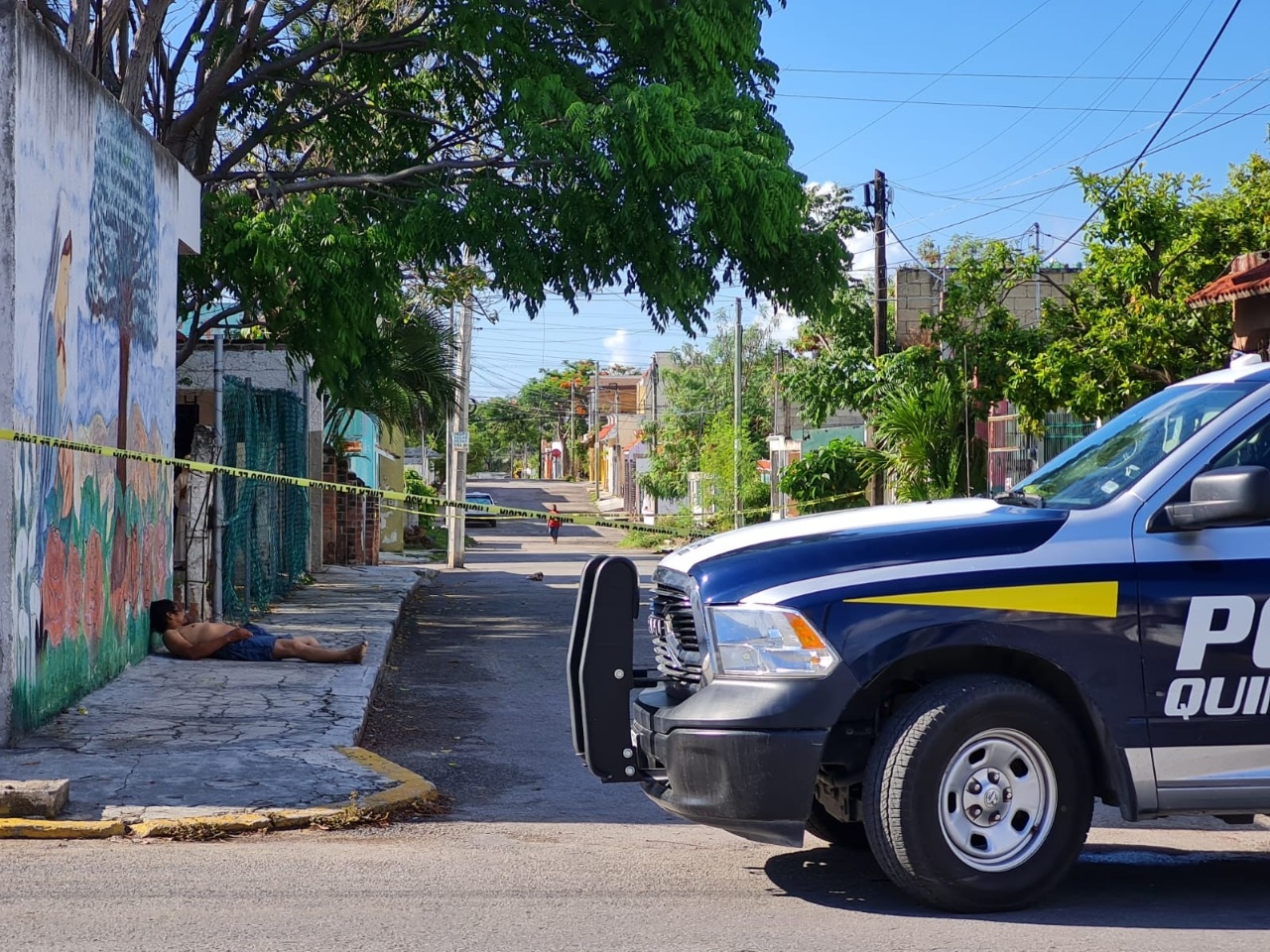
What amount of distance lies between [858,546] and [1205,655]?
4.15ft

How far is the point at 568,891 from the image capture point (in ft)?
19.1

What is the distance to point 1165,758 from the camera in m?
5.49

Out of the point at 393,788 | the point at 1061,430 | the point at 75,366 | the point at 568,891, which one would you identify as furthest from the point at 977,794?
the point at 1061,430

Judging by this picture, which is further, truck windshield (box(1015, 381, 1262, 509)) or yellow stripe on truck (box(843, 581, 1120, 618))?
truck windshield (box(1015, 381, 1262, 509))

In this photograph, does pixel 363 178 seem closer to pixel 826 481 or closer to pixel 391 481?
pixel 826 481

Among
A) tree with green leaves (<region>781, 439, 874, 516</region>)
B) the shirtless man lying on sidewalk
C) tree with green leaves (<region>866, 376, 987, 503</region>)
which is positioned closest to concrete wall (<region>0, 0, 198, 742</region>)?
the shirtless man lying on sidewalk

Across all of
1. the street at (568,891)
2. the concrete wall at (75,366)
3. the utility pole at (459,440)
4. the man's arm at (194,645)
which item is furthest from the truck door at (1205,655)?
the utility pole at (459,440)

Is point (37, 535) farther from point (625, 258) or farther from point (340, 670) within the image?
point (625, 258)

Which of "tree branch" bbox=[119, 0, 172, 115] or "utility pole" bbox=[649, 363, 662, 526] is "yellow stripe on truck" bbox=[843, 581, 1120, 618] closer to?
"tree branch" bbox=[119, 0, 172, 115]

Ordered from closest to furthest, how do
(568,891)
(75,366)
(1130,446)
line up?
(568,891) < (1130,446) < (75,366)

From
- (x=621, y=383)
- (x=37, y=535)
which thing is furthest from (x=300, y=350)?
(x=621, y=383)

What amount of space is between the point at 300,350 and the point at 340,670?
20.5ft

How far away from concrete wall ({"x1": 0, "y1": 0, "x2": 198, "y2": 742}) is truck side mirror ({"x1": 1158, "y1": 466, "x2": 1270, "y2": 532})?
20.2 ft

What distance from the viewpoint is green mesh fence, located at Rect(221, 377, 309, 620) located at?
55.3ft
